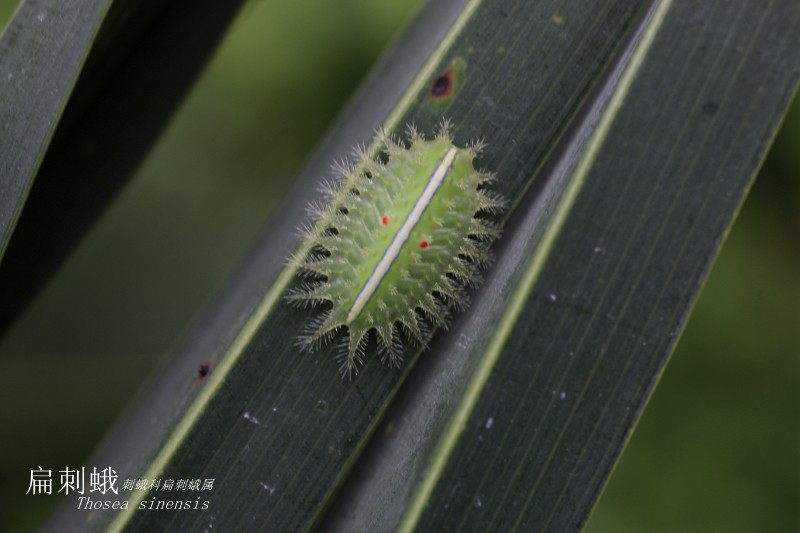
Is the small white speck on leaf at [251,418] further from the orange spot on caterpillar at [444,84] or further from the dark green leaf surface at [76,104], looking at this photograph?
the orange spot on caterpillar at [444,84]

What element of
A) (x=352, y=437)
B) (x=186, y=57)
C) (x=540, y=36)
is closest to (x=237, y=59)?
(x=186, y=57)

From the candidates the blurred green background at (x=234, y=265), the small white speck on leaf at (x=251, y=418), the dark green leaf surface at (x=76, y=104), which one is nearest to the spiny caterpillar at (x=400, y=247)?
the small white speck on leaf at (x=251, y=418)

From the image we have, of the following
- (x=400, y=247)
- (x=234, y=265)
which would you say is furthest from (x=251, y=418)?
(x=234, y=265)

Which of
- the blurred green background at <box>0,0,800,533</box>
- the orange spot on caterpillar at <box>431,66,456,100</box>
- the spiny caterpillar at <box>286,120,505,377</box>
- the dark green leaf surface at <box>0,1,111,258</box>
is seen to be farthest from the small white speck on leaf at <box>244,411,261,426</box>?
the orange spot on caterpillar at <box>431,66,456,100</box>

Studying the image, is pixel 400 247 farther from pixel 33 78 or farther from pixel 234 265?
pixel 33 78

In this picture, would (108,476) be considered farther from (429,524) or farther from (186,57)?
(186,57)
